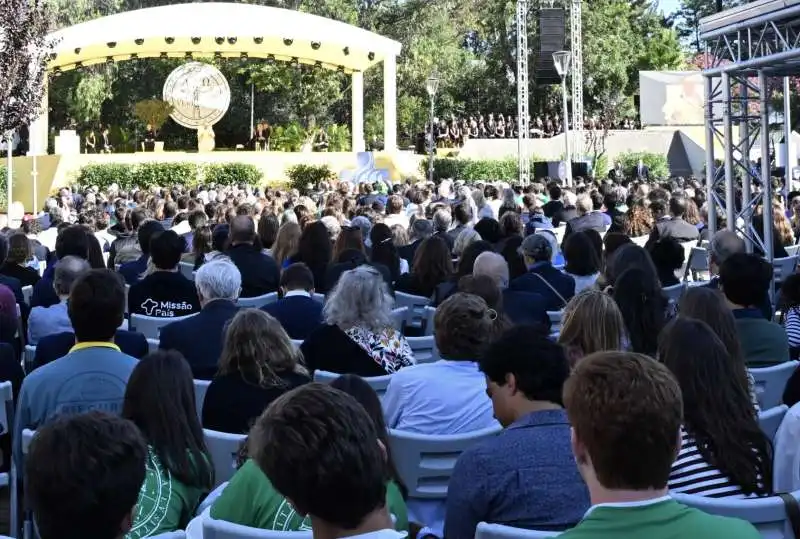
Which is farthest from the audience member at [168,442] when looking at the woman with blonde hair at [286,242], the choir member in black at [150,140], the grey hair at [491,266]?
the choir member in black at [150,140]

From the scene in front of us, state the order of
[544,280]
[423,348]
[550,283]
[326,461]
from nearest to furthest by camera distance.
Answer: [326,461] < [423,348] < [544,280] < [550,283]

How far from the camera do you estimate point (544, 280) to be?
7418mm

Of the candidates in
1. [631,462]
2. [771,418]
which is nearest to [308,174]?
[771,418]

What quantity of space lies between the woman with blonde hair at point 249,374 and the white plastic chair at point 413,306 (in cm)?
298

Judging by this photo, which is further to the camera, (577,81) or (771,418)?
(577,81)

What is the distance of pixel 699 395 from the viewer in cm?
349

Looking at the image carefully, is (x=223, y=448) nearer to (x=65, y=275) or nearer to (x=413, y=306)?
(x=65, y=275)

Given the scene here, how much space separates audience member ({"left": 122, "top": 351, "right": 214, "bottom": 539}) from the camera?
338 centimetres

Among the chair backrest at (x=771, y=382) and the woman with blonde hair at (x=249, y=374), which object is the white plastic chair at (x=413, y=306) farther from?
the woman with blonde hair at (x=249, y=374)

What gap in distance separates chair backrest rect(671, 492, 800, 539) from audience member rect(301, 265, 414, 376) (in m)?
2.63

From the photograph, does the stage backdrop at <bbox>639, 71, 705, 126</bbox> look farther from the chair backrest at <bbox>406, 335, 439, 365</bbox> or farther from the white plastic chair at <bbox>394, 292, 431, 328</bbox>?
the chair backrest at <bbox>406, 335, 439, 365</bbox>

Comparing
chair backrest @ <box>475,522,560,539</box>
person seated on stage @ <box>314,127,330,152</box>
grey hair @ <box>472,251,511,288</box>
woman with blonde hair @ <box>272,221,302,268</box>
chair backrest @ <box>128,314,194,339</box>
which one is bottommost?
chair backrest @ <box>475,522,560,539</box>

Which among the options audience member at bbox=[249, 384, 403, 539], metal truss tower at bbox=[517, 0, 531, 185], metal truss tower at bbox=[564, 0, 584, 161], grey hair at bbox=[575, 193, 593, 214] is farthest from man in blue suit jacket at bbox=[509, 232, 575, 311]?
metal truss tower at bbox=[564, 0, 584, 161]

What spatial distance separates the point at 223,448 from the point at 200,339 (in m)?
1.83
